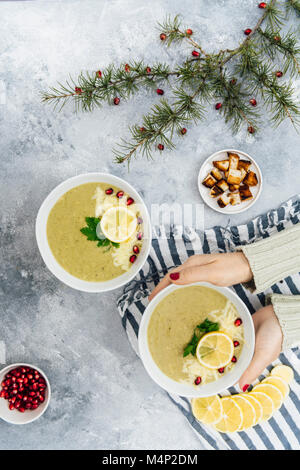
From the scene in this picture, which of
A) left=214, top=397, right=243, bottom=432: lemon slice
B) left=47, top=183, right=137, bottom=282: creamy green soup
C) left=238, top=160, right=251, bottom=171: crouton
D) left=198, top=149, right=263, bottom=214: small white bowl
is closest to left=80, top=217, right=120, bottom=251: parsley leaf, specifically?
left=47, top=183, right=137, bottom=282: creamy green soup

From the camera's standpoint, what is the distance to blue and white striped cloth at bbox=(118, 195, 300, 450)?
245cm

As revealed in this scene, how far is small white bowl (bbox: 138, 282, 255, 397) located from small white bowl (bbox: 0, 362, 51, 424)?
655mm

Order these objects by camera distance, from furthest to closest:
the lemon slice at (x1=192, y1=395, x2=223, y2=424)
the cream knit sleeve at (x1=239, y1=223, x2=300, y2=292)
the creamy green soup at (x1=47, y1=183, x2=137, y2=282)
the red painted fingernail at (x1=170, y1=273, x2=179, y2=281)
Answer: the lemon slice at (x1=192, y1=395, x2=223, y2=424)
the cream knit sleeve at (x1=239, y1=223, x2=300, y2=292)
the creamy green soup at (x1=47, y1=183, x2=137, y2=282)
the red painted fingernail at (x1=170, y1=273, x2=179, y2=281)

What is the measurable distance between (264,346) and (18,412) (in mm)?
1513

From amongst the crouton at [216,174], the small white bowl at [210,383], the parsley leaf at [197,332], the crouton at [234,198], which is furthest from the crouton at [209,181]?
the parsley leaf at [197,332]

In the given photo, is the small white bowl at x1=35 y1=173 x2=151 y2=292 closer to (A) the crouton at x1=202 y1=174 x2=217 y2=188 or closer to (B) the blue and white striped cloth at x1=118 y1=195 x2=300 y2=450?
(B) the blue and white striped cloth at x1=118 y1=195 x2=300 y2=450

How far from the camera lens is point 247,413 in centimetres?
238

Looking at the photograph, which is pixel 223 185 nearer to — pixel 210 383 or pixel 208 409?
pixel 210 383

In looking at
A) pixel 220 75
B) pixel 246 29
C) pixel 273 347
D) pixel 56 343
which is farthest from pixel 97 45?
pixel 273 347

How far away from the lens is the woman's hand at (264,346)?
7.41 feet

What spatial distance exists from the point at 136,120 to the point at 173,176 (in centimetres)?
42

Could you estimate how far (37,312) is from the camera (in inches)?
98.0

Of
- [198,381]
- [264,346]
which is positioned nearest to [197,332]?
[198,381]

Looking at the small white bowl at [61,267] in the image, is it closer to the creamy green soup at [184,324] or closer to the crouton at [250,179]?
the creamy green soup at [184,324]
